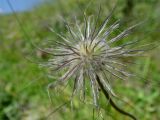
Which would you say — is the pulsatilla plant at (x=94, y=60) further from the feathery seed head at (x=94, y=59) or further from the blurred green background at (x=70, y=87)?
the blurred green background at (x=70, y=87)

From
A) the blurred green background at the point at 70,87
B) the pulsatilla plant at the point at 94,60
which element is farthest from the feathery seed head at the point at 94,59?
the blurred green background at the point at 70,87

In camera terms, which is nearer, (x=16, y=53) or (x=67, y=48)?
(x=67, y=48)

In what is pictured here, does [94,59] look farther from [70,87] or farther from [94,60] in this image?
[70,87]

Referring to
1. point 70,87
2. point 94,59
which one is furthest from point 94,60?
point 70,87

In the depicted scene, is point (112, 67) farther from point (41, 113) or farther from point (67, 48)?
point (41, 113)

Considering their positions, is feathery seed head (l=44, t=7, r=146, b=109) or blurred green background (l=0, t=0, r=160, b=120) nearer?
feathery seed head (l=44, t=7, r=146, b=109)

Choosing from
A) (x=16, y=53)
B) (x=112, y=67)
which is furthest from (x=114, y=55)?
(x=16, y=53)

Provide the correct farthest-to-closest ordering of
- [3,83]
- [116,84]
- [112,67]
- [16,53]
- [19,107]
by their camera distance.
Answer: [16,53]
[3,83]
[19,107]
[116,84]
[112,67]

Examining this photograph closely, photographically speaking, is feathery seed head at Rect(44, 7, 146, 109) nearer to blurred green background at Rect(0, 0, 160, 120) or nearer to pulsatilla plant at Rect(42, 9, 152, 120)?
pulsatilla plant at Rect(42, 9, 152, 120)

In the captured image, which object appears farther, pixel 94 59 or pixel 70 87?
pixel 70 87

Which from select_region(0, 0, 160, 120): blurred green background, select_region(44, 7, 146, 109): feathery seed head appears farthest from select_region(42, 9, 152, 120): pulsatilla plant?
select_region(0, 0, 160, 120): blurred green background

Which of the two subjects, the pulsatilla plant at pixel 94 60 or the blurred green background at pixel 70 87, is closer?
the pulsatilla plant at pixel 94 60
